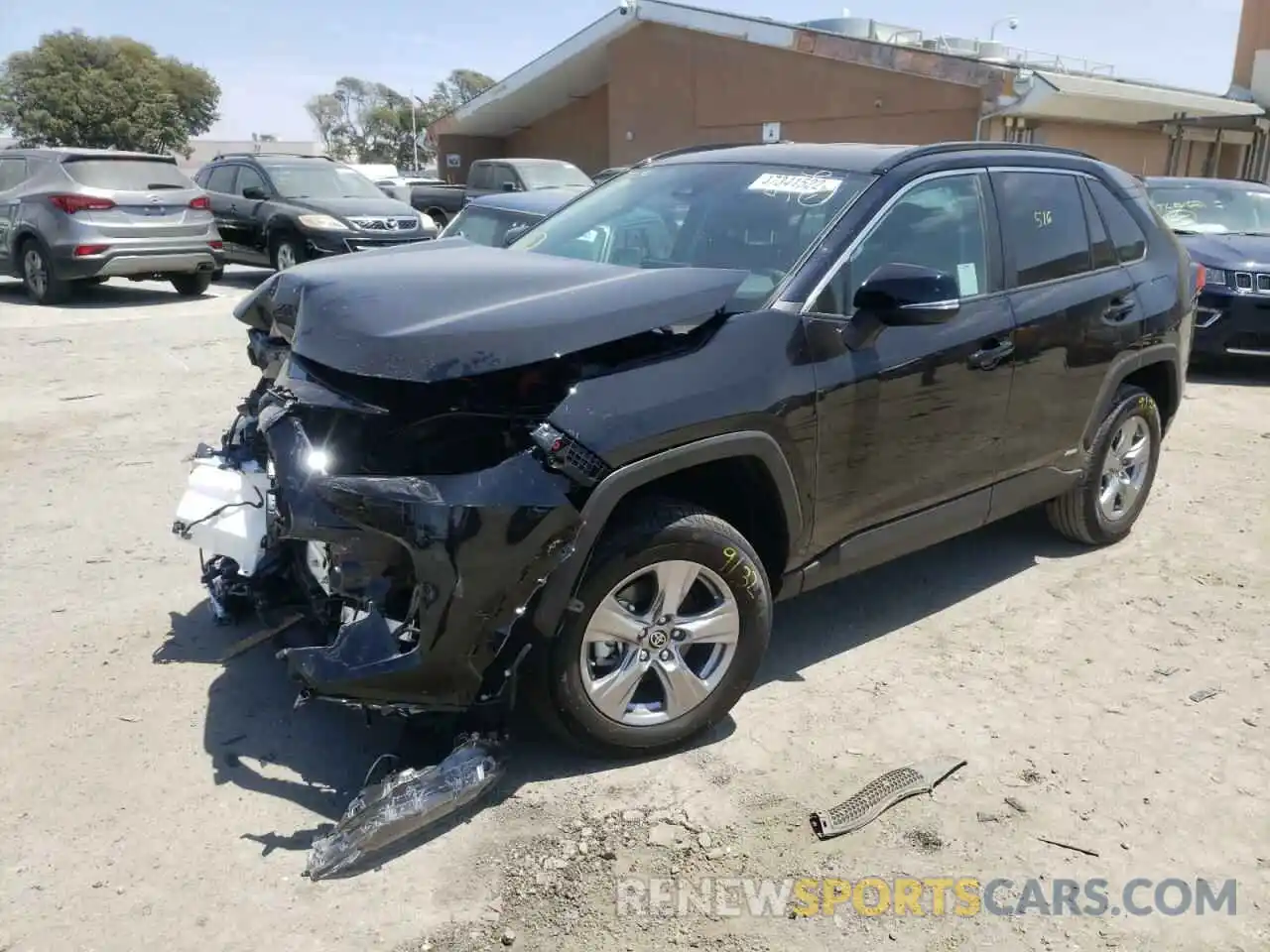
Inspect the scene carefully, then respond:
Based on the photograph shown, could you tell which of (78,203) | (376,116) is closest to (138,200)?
(78,203)

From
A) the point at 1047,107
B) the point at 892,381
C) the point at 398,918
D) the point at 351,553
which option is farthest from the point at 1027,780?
the point at 1047,107

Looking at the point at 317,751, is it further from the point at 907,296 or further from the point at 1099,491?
the point at 1099,491

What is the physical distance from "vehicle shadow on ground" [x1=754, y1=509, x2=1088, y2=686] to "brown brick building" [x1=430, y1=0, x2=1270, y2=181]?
14.5 meters

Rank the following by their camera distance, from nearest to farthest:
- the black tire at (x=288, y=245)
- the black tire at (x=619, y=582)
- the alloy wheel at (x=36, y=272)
Result: the black tire at (x=619, y=582) → the alloy wheel at (x=36, y=272) → the black tire at (x=288, y=245)

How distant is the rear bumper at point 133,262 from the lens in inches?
462

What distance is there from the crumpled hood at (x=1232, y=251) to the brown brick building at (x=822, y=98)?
28.3 ft

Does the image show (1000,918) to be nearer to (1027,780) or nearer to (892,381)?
(1027,780)

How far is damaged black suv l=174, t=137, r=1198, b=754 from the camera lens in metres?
2.88

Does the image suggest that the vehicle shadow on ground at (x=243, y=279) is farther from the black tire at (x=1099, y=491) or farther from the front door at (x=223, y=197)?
the black tire at (x=1099, y=491)

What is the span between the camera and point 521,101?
2819cm

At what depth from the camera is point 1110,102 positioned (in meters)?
19.7

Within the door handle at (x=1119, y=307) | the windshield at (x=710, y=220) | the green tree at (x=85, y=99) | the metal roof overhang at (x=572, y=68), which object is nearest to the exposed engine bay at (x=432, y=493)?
the windshield at (x=710, y=220)

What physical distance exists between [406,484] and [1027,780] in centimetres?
214

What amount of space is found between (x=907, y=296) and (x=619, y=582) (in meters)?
1.32
